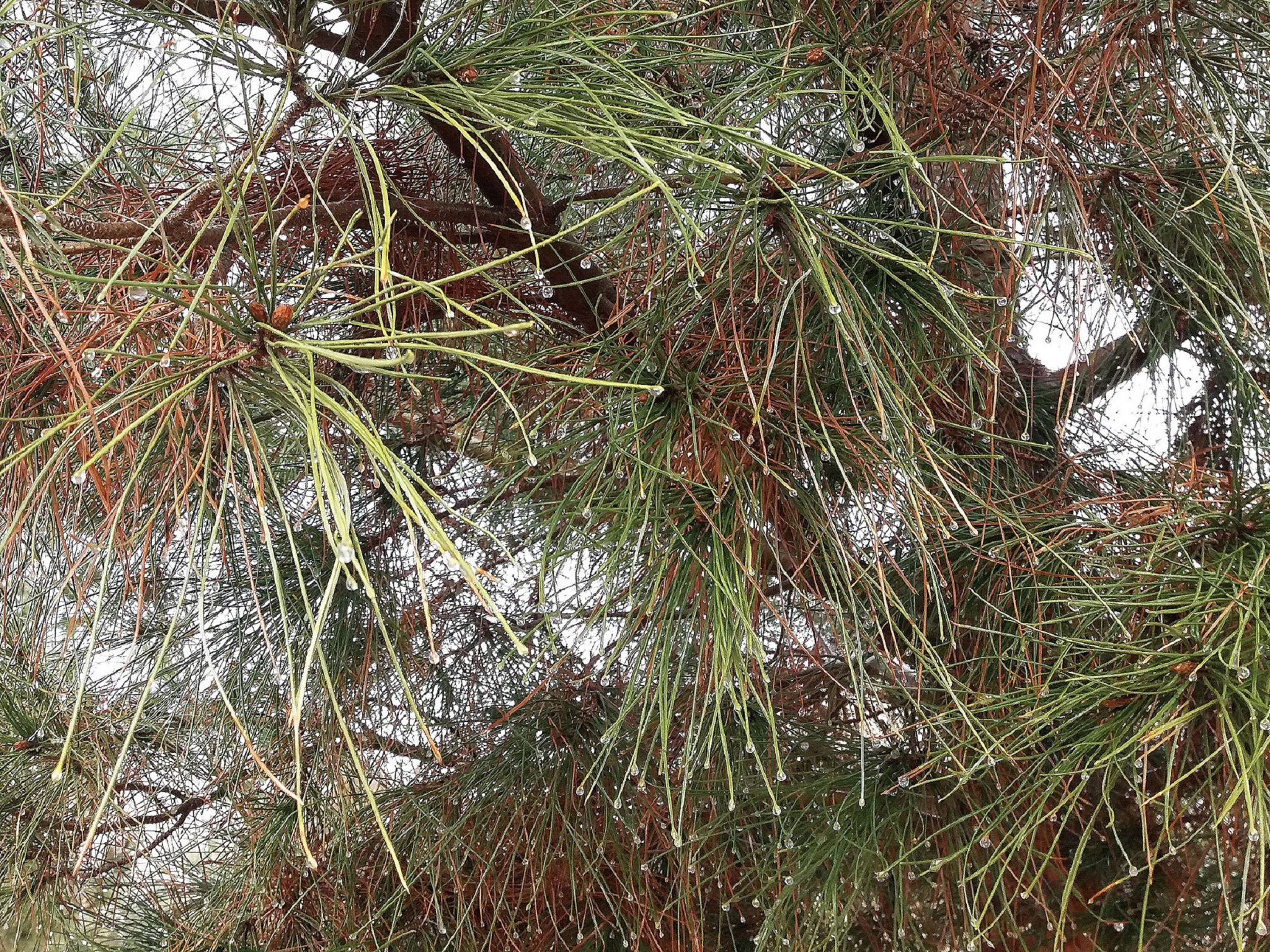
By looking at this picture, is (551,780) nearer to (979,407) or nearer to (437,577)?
(437,577)

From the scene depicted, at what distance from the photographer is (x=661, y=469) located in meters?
0.54

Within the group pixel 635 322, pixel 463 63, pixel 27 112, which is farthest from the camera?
pixel 27 112

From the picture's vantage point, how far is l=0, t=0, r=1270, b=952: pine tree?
480mm

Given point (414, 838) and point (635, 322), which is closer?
point (635, 322)

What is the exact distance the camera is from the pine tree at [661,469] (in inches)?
18.9

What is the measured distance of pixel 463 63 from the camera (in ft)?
1.54

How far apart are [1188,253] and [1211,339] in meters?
0.13

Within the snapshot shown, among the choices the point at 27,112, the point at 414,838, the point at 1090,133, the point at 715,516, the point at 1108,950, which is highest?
the point at 27,112

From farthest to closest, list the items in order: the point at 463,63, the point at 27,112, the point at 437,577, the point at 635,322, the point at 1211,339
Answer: the point at 437,577 < the point at 1211,339 < the point at 27,112 < the point at 635,322 < the point at 463,63

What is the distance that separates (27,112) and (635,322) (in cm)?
45

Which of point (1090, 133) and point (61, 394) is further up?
point (1090, 133)

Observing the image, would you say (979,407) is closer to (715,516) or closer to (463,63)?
(715,516)

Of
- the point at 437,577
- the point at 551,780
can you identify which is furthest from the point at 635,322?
the point at 437,577

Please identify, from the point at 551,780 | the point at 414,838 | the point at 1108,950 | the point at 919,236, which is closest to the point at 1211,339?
the point at 919,236
